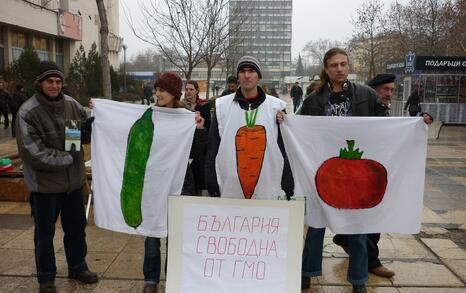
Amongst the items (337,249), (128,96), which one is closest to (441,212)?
(337,249)

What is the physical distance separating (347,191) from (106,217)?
201 centimetres

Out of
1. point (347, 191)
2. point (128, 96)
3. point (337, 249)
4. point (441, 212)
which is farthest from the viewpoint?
point (128, 96)

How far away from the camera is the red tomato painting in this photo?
3928mm

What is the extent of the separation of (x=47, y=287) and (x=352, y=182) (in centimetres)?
261

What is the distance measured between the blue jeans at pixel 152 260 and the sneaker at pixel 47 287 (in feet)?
2.48

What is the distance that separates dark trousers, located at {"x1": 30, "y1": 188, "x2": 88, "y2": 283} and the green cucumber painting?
0.46 m

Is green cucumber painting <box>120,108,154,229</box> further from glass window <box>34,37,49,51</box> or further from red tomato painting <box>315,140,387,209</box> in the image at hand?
glass window <box>34,37,49,51</box>

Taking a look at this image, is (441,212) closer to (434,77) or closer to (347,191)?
(347,191)

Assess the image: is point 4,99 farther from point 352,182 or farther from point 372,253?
point 352,182

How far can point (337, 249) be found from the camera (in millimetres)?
5223

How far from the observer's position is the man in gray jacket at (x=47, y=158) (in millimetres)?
3785

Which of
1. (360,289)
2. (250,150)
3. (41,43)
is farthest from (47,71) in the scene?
(41,43)

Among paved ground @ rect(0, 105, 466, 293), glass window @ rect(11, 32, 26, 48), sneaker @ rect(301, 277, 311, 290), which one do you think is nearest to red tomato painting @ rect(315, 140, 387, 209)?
sneaker @ rect(301, 277, 311, 290)

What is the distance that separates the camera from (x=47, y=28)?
1262 inches
